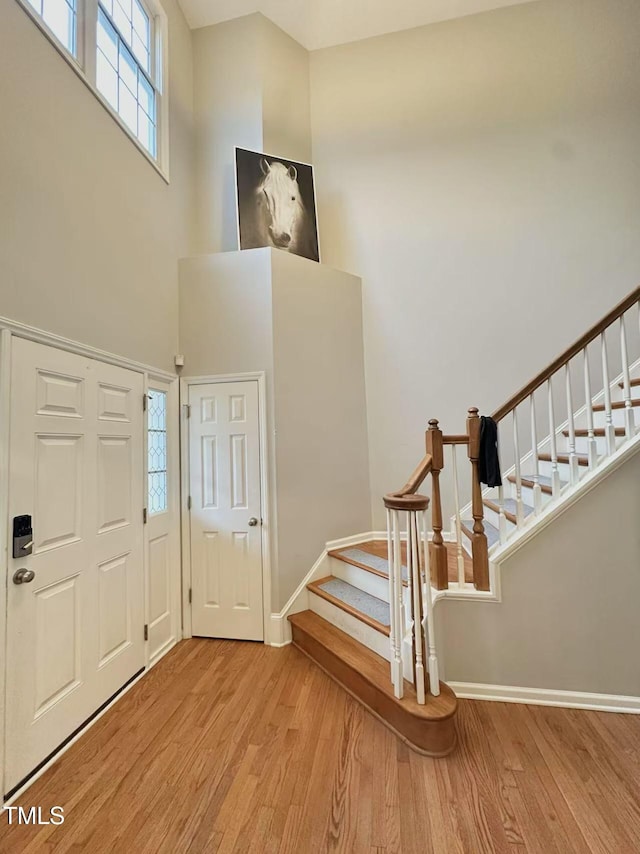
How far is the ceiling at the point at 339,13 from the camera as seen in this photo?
357cm

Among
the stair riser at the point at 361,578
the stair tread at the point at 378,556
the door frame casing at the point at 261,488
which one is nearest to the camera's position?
the stair tread at the point at 378,556

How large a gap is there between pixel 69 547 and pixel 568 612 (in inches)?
111

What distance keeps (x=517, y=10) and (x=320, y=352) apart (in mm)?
3862

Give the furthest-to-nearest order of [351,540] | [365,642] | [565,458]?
[351,540] < [565,458] < [365,642]

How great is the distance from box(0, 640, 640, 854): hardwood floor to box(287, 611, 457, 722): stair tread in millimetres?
195

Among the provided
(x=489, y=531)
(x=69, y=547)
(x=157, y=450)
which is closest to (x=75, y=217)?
(x=157, y=450)

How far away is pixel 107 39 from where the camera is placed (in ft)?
8.32

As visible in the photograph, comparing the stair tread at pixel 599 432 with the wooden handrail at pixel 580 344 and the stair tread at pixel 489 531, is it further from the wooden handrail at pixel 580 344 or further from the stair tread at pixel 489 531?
the stair tread at pixel 489 531

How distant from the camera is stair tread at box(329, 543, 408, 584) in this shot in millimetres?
2699

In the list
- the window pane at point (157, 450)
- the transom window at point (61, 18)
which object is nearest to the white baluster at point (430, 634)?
the window pane at point (157, 450)

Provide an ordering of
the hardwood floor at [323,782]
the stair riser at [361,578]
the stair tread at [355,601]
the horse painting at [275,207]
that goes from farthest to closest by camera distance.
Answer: the horse painting at [275,207]
the stair riser at [361,578]
the stair tread at [355,601]
the hardwood floor at [323,782]

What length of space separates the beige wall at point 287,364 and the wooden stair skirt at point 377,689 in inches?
14.8

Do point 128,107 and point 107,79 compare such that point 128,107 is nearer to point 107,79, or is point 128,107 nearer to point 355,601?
point 107,79

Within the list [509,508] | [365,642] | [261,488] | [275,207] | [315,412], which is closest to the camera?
[365,642]
